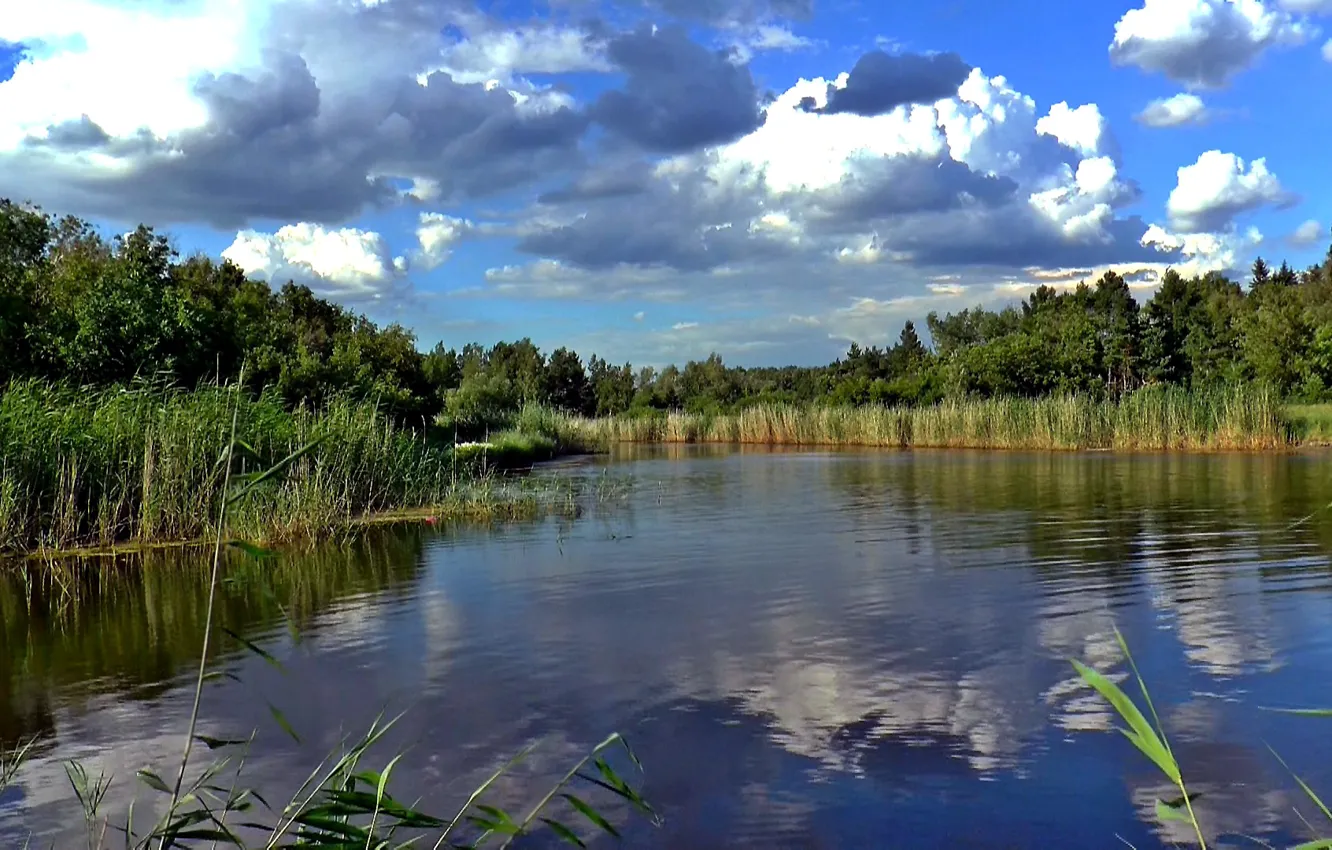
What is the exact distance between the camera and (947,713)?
545 cm

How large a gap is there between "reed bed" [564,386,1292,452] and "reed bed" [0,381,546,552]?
22.0 metres

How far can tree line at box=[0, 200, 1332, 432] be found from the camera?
1568cm

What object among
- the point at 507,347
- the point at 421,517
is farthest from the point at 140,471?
the point at 507,347

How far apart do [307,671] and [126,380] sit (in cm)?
1072

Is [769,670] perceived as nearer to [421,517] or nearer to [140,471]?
[140,471]

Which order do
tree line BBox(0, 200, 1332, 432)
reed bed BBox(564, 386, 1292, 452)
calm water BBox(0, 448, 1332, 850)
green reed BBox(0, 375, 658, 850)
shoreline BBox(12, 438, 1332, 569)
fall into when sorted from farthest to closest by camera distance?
1. reed bed BBox(564, 386, 1292, 452)
2. tree line BBox(0, 200, 1332, 432)
3. shoreline BBox(12, 438, 1332, 569)
4. calm water BBox(0, 448, 1332, 850)
5. green reed BBox(0, 375, 658, 850)

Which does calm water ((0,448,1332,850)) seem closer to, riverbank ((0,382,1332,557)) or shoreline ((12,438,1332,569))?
shoreline ((12,438,1332,569))

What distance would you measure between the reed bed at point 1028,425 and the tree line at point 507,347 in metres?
4.29

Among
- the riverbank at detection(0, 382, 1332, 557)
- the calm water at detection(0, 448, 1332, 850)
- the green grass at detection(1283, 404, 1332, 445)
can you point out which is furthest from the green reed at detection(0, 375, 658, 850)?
the green grass at detection(1283, 404, 1332, 445)

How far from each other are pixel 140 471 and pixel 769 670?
8.59 metres

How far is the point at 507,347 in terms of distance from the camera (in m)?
58.8

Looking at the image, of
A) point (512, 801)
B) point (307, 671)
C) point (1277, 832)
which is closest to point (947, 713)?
point (1277, 832)

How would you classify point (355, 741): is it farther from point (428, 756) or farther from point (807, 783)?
point (807, 783)

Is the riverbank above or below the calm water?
above
